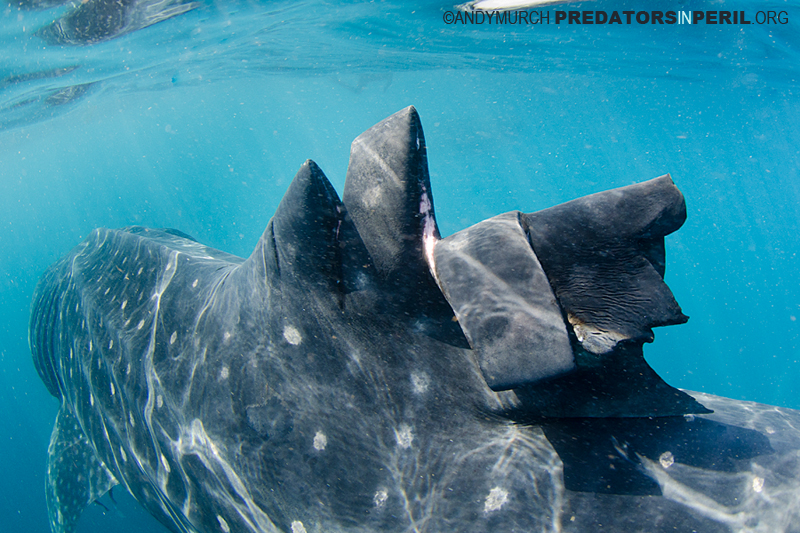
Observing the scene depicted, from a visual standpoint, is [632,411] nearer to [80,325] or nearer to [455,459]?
[455,459]

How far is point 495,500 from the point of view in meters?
1.63

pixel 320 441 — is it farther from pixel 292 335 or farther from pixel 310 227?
pixel 310 227

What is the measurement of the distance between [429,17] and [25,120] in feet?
68.8

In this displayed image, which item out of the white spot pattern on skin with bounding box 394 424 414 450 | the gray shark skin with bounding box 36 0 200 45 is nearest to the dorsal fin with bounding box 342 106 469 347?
the white spot pattern on skin with bounding box 394 424 414 450

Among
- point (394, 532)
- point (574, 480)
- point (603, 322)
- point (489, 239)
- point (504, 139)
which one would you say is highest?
point (489, 239)

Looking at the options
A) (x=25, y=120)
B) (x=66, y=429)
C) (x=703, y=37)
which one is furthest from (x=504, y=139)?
(x=66, y=429)

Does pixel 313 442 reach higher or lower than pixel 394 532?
higher

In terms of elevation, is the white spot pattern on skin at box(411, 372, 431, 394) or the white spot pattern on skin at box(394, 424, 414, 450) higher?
Result: the white spot pattern on skin at box(411, 372, 431, 394)

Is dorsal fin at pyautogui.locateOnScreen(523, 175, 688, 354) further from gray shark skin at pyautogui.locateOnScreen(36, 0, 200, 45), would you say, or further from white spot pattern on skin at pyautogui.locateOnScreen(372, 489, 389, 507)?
gray shark skin at pyautogui.locateOnScreen(36, 0, 200, 45)

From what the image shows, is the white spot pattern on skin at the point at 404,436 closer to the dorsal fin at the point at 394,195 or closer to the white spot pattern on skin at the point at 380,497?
the white spot pattern on skin at the point at 380,497

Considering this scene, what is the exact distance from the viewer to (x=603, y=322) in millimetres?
1297

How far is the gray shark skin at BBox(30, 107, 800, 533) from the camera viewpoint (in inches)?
51.9

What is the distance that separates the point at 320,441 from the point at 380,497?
1.18 ft

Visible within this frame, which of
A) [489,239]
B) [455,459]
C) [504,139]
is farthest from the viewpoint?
[504,139]
